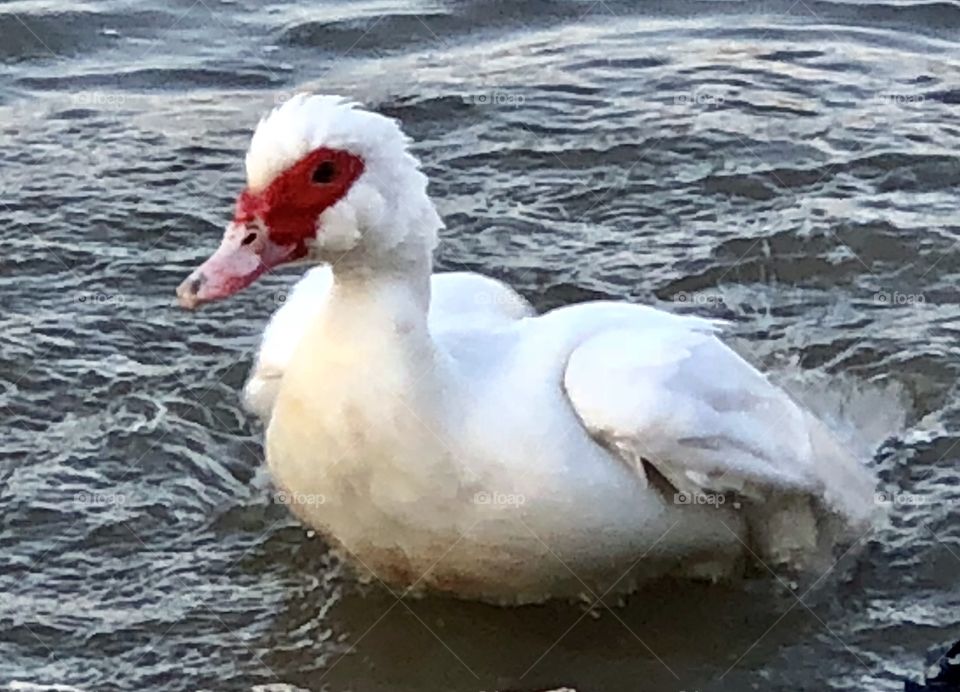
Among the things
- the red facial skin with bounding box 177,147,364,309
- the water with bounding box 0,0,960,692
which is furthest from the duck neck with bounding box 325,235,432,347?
the water with bounding box 0,0,960,692

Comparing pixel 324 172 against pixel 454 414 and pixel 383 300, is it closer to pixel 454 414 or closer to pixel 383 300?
pixel 383 300

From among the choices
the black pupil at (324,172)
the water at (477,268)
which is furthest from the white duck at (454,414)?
the water at (477,268)

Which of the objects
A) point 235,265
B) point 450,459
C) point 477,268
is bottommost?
point 477,268

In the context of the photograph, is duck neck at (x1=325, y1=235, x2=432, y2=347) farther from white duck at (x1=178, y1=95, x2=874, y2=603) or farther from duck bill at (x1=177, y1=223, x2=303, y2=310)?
duck bill at (x1=177, y1=223, x2=303, y2=310)

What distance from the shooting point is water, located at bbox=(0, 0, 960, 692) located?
530 centimetres

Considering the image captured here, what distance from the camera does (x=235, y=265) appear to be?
183 inches

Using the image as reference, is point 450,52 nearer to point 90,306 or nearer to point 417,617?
point 90,306

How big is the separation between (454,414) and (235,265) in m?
0.61

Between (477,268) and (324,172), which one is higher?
(324,172)

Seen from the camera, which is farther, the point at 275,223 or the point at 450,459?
the point at 450,459

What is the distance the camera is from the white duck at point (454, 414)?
468 cm

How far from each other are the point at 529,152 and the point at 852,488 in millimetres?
2856

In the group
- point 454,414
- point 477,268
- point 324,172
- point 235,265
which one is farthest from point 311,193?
point 477,268

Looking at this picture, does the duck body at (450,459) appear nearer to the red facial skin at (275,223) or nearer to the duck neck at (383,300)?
the duck neck at (383,300)
